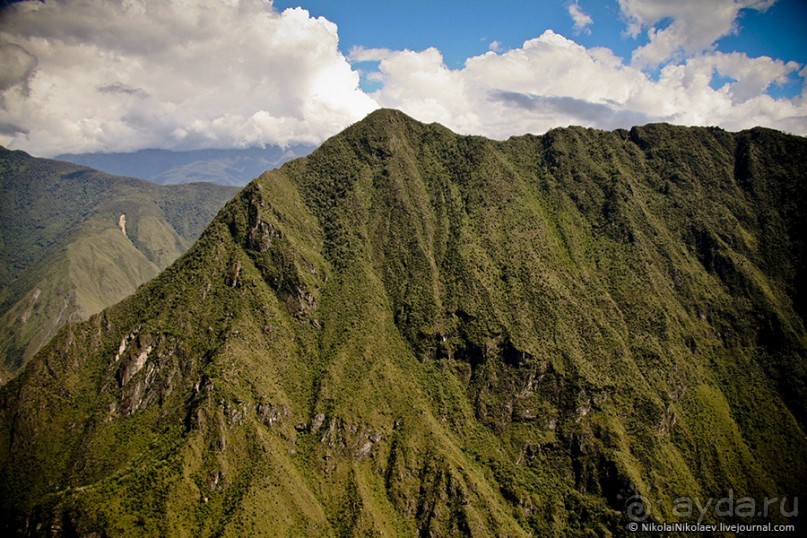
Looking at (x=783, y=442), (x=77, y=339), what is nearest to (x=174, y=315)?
(x=77, y=339)

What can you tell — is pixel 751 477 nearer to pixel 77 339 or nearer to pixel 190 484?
pixel 190 484

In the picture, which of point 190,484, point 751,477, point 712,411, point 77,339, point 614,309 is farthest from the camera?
point 614,309

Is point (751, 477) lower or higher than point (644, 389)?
lower

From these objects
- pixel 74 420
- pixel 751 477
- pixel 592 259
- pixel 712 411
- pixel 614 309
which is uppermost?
pixel 592 259

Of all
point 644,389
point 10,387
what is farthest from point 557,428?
point 10,387

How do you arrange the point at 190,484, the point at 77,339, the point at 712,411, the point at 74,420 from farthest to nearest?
1. the point at 712,411
2. the point at 77,339
3. the point at 74,420
4. the point at 190,484

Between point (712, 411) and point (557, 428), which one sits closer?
point (557, 428)

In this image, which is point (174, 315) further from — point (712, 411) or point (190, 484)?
point (712, 411)
